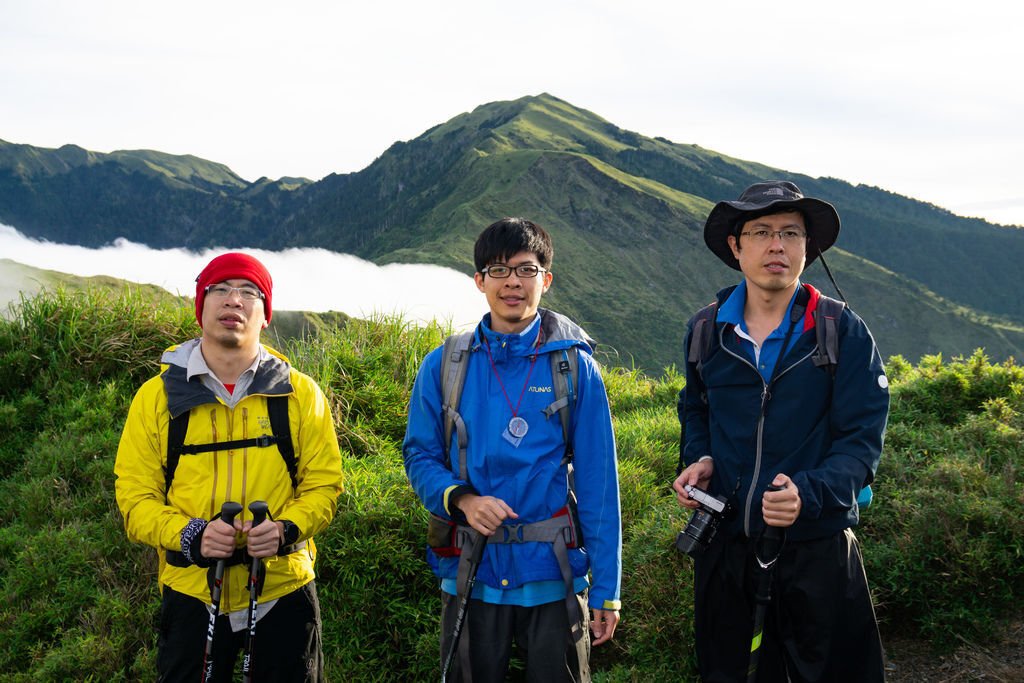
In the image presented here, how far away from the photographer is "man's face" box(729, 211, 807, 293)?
9.21ft

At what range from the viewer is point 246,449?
2.88 m

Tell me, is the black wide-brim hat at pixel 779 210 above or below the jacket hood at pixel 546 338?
above

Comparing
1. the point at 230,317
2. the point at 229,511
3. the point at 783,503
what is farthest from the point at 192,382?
the point at 783,503

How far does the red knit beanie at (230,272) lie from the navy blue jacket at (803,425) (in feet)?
6.14

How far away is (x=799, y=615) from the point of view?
274cm

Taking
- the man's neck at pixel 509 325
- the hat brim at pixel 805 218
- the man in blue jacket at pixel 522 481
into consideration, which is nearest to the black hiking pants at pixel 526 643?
the man in blue jacket at pixel 522 481

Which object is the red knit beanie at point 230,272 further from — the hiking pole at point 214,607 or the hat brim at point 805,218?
the hat brim at point 805,218

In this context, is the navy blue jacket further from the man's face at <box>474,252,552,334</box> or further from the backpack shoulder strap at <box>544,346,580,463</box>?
the man's face at <box>474,252,552,334</box>

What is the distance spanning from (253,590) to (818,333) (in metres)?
2.30

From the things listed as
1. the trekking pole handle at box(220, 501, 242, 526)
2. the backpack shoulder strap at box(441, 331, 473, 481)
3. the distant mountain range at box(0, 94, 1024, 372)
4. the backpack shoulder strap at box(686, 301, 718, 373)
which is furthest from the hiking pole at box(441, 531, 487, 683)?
the distant mountain range at box(0, 94, 1024, 372)

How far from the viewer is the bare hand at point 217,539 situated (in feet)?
8.63

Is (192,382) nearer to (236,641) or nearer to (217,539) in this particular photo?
(217,539)

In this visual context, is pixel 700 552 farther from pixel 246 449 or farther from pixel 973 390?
pixel 973 390

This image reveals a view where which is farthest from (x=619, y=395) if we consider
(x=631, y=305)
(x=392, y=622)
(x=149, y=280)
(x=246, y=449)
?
(x=631, y=305)
